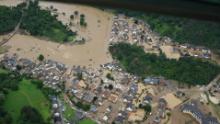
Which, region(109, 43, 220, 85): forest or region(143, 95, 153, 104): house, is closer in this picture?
region(143, 95, 153, 104): house

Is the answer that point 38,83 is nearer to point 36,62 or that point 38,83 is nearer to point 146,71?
point 36,62

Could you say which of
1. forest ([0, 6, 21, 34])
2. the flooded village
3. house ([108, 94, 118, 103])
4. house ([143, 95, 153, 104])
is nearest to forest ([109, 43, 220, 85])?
the flooded village

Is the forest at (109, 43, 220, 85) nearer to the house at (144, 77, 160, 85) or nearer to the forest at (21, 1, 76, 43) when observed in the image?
the house at (144, 77, 160, 85)

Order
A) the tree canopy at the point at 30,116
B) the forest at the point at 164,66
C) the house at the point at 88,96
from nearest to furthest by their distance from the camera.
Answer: the tree canopy at the point at 30,116
the house at the point at 88,96
the forest at the point at 164,66

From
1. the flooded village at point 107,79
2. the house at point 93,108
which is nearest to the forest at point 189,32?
the flooded village at point 107,79

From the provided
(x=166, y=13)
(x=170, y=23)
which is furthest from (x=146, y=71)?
(x=166, y=13)

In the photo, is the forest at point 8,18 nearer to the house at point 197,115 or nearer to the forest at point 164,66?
the forest at point 164,66

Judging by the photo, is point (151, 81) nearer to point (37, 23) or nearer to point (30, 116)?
point (30, 116)

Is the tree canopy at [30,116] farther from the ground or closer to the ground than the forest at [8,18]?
closer to the ground
